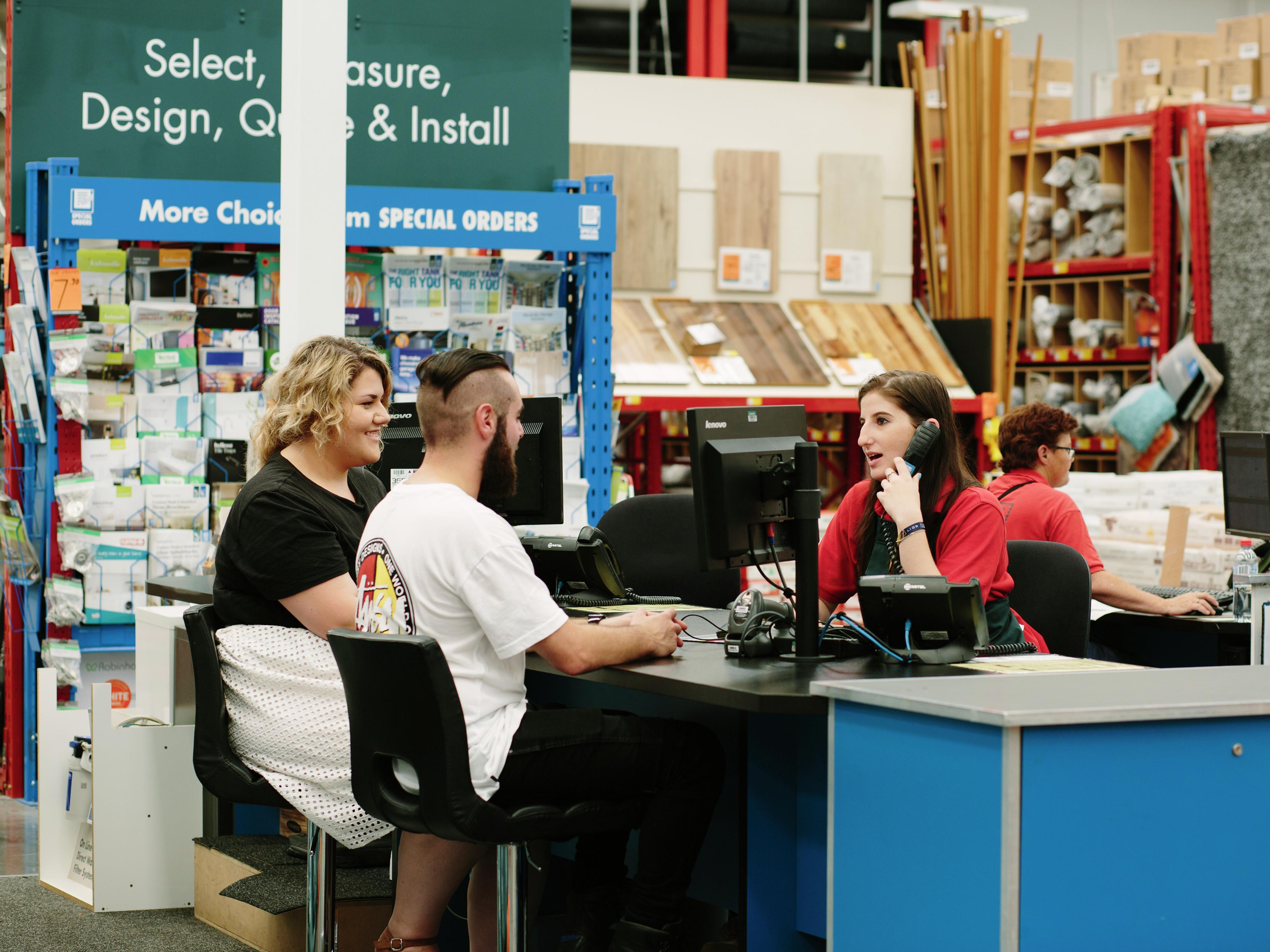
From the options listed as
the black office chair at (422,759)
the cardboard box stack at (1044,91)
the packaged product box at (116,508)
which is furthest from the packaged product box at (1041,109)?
the black office chair at (422,759)

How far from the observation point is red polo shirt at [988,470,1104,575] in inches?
169

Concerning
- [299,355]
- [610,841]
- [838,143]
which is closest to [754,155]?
[838,143]

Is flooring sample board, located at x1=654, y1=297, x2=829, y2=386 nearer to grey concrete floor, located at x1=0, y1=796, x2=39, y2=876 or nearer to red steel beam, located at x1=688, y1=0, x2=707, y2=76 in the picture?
red steel beam, located at x1=688, y1=0, x2=707, y2=76

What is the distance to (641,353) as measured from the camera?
310 inches

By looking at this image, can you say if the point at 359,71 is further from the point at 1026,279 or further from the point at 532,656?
the point at 1026,279

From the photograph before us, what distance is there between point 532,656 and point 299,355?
95cm

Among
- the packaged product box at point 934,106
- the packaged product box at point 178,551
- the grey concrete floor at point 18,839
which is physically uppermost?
the packaged product box at point 934,106

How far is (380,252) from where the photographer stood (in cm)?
519

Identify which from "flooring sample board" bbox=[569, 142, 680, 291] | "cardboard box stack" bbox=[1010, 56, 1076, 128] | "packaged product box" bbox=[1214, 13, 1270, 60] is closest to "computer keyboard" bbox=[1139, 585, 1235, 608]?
"flooring sample board" bbox=[569, 142, 680, 291]

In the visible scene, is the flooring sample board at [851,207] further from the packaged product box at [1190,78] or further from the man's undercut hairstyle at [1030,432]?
the man's undercut hairstyle at [1030,432]

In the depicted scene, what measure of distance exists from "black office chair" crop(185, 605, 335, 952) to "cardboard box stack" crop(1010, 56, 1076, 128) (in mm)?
8019

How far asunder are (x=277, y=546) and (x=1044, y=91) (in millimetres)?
9015

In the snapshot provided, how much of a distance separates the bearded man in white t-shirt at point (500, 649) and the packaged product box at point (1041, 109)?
8097 mm

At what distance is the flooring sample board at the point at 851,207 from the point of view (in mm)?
8680
